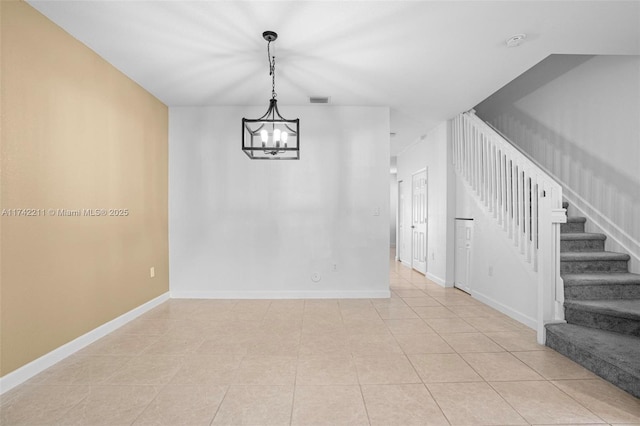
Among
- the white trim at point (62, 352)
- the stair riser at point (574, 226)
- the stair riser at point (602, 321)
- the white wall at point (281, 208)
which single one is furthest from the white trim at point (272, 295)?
the stair riser at point (574, 226)

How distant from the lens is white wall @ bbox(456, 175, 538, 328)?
3.52 m

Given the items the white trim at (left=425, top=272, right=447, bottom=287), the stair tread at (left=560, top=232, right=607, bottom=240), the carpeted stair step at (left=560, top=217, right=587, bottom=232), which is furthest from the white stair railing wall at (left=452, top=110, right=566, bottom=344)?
the white trim at (left=425, top=272, right=447, bottom=287)

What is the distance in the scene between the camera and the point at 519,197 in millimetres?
3584

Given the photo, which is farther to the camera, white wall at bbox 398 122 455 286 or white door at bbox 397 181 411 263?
white door at bbox 397 181 411 263

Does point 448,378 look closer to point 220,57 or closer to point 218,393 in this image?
point 218,393

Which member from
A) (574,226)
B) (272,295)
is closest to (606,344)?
(574,226)

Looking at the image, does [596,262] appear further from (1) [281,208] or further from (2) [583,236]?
(1) [281,208]

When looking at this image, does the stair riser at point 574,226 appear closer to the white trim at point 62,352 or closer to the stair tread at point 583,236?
the stair tread at point 583,236

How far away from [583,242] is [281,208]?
13.0ft

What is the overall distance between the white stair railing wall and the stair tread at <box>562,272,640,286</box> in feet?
0.88

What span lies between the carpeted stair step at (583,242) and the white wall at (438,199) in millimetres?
1785

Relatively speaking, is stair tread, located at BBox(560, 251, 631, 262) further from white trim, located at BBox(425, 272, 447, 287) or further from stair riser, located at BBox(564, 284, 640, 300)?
white trim, located at BBox(425, 272, 447, 287)

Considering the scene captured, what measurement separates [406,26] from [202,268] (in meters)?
4.13

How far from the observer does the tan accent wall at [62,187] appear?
7.38 feet
